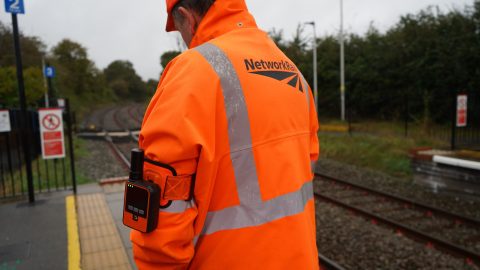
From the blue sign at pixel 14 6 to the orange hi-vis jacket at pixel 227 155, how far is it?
16.9 ft

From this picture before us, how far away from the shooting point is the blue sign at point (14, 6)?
5476 mm

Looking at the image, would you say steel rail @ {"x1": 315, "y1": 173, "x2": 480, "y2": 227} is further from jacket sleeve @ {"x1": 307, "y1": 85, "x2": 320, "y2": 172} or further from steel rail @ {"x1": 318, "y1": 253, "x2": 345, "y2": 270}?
jacket sleeve @ {"x1": 307, "y1": 85, "x2": 320, "y2": 172}

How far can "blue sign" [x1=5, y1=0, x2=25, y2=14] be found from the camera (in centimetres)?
548

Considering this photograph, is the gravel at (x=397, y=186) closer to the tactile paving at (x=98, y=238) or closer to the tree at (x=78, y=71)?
the tactile paving at (x=98, y=238)

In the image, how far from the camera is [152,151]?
142 cm

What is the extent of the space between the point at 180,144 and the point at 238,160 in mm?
259

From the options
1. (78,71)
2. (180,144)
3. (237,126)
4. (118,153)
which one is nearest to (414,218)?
(237,126)

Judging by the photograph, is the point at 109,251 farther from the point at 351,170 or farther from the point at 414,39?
the point at 414,39

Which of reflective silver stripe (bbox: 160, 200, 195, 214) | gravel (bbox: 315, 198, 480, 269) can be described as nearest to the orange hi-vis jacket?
reflective silver stripe (bbox: 160, 200, 195, 214)

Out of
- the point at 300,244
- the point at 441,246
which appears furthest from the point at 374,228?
the point at 300,244

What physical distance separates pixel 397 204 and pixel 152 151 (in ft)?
24.7

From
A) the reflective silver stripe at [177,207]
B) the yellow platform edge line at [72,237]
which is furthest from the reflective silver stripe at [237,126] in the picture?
the yellow platform edge line at [72,237]

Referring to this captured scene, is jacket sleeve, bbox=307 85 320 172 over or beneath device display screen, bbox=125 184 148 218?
over

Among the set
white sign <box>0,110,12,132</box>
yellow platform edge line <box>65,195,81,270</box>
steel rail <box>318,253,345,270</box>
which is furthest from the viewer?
white sign <box>0,110,12,132</box>
